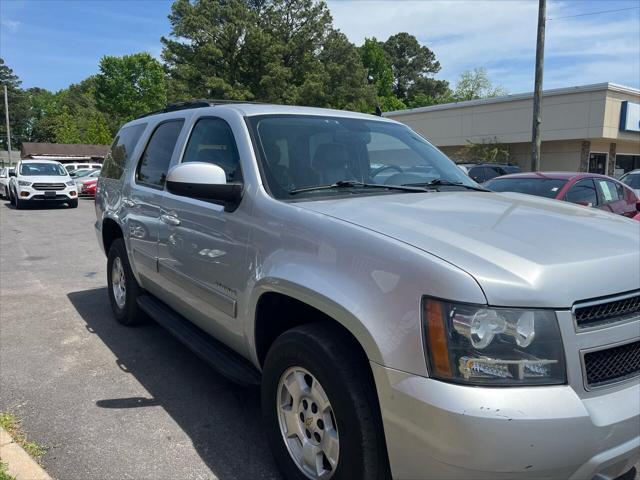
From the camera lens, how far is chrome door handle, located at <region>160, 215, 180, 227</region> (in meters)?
3.74

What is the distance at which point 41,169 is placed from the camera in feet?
65.4

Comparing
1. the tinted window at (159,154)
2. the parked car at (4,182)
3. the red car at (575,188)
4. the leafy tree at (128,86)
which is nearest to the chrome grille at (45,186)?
the parked car at (4,182)

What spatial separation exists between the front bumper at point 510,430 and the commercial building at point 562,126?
2572 cm

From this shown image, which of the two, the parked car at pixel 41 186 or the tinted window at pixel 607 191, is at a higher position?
the tinted window at pixel 607 191

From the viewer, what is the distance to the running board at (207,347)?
311 centimetres

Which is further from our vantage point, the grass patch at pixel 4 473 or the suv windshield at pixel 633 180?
the suv windshield at pixel 633 180

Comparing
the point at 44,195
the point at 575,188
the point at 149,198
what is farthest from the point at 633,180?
the point at 44,195

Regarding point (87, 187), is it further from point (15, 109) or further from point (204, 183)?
point (15, 109)

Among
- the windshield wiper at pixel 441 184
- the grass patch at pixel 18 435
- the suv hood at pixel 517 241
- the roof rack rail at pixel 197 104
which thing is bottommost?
the grass patch at pixel 18 435

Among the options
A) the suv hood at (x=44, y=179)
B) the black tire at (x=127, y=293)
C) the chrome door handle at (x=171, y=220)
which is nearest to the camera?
the chrome door handle at (x=171, y=220)

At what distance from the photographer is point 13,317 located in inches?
227

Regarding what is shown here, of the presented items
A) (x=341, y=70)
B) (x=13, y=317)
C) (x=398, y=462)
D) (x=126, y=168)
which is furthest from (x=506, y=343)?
(x=341, y=70)

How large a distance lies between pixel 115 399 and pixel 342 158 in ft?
7.73

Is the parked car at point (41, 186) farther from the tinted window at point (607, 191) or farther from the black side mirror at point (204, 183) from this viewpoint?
the black side mirror at point (204, 183)
